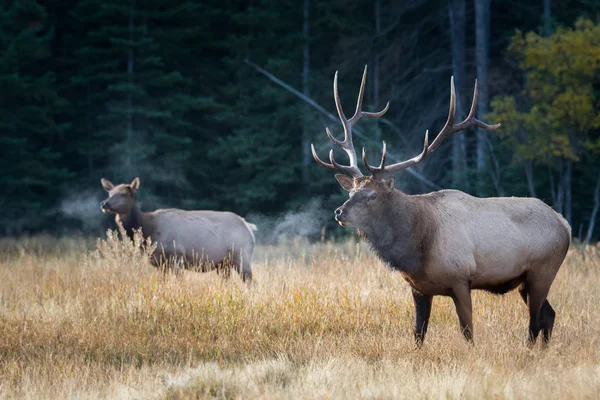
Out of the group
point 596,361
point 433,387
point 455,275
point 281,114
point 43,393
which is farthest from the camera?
point 281,114

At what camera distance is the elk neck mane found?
7055mm

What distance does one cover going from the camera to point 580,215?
21656 mm

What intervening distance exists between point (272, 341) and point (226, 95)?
64.4ft

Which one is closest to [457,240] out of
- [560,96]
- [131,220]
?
[131,220]

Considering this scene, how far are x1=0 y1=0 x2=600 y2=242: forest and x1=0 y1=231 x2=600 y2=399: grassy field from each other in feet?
41.5

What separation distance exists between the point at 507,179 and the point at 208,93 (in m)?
11.2

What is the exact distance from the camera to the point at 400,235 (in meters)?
7.11

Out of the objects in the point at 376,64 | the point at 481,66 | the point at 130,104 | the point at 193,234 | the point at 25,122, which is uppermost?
the point at 376,64

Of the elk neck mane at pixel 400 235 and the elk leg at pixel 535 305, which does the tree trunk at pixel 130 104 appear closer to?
the elk neck mane at pixel 400 235

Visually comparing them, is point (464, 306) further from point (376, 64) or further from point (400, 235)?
point (376, 64)

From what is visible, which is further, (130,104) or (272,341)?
(130,104)

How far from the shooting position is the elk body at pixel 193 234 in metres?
12.0

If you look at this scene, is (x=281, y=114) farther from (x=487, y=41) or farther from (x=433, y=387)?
(x=433, y=387)

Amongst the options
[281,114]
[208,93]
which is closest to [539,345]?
[281,114]
